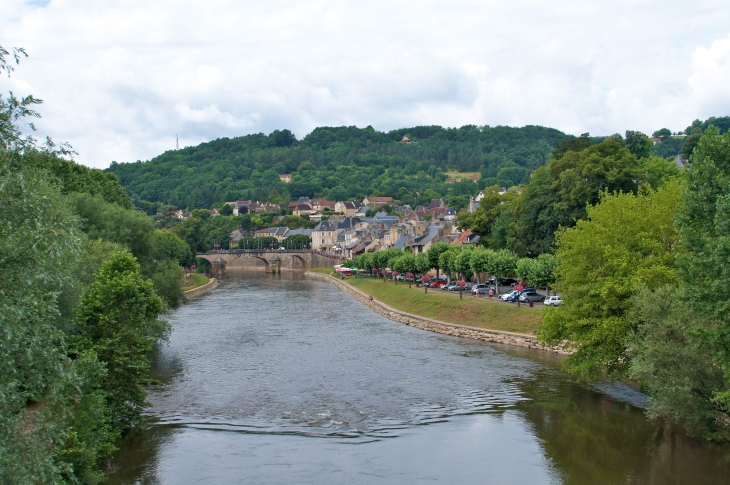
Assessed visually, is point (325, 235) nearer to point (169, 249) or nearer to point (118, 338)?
point (169, 249)

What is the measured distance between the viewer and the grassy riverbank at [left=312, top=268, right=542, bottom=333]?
4850cm

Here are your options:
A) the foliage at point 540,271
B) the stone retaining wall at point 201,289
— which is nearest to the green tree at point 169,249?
the stone retaining wall at point 201,289

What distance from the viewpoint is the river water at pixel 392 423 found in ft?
75.0

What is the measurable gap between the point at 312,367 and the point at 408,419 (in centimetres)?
1140

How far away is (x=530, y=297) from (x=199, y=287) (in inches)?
2078

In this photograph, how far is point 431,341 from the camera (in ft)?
159

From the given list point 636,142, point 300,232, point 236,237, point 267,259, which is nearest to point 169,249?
point 636,142

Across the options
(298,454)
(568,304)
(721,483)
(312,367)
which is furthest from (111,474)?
(568,304)

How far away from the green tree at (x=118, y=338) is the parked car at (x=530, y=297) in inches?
1287

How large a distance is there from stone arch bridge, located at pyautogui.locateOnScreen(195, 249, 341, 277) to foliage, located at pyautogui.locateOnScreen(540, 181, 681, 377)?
9399 centimetres

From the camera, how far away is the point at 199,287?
93.1 metres

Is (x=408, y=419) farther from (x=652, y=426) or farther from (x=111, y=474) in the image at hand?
(x=111, y=474)

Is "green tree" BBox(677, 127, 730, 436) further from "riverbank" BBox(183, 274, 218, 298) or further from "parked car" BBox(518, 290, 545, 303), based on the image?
"riverbank" BBox(183, 274, 218, 298)

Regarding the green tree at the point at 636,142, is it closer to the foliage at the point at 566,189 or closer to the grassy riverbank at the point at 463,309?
the foliage at the point at 566,189
